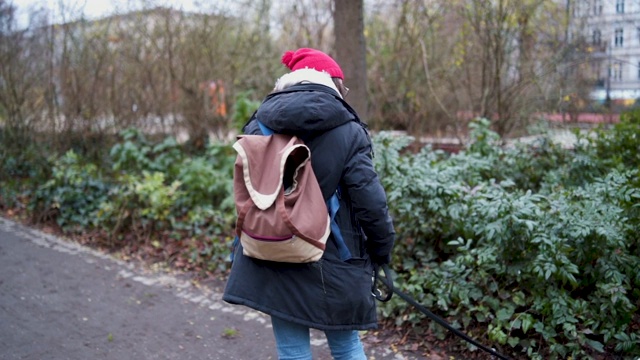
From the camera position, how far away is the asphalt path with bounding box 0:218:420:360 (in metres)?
4.16

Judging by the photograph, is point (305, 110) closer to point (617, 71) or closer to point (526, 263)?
point (526, 263)

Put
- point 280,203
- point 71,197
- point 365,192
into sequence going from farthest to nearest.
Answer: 1. point 71,197
2. point 365,192
3. point 280,203

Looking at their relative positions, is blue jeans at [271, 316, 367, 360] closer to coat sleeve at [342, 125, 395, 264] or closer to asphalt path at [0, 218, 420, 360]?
coat sleeve at [342, 125, 395, 264]

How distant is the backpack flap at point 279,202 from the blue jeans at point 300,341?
366mm

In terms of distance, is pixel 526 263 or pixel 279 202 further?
pixel 526 263

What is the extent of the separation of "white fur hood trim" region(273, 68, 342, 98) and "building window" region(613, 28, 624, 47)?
7.88 m

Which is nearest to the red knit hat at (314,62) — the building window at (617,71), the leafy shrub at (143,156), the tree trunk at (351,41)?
the tree trunk at (351,41)

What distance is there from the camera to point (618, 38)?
9.14 metres

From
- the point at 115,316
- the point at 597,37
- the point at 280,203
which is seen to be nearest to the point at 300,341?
the point at 280,203

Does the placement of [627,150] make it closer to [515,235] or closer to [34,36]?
[515,235]

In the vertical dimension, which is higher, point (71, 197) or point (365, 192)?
point (365, 192)

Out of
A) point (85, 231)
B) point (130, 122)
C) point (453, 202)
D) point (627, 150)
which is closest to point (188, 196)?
point (85, 231)

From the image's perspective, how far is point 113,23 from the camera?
369 inches

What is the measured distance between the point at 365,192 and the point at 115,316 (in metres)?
3.11
